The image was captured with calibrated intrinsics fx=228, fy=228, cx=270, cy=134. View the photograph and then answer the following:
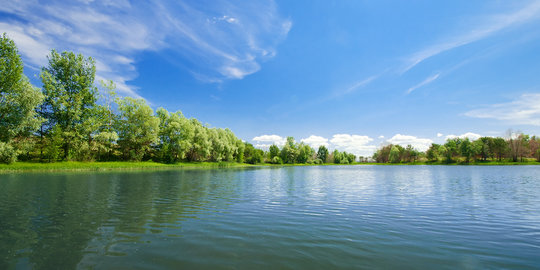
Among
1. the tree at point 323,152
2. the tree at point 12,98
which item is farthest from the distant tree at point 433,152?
the tree at point 12,98

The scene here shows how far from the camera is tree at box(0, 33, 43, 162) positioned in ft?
143

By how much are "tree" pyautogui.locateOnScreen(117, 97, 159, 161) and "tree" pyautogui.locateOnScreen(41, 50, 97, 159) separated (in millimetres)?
10581

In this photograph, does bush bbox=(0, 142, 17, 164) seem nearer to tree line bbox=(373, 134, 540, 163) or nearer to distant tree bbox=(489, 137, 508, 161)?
tree line bbox=(373, 134, 540, 163)

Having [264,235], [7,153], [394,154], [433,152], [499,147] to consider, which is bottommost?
[264,235]

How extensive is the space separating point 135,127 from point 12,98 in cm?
2967

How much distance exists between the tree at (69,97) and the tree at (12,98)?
10744 millimetres

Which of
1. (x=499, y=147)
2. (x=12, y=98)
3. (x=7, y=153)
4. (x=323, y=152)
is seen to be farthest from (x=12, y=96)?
(x=499, y=147)

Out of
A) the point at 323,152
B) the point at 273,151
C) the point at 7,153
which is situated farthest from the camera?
the point at 323,152

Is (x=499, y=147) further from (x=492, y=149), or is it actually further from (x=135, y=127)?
(x=135, y=127)

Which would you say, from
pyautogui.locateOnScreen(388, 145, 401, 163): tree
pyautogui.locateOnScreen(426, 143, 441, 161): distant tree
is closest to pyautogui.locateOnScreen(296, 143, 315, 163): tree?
pyautogui.locateOnScreen(388, 145, 401, 163): tree

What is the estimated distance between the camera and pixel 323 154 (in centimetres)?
19450

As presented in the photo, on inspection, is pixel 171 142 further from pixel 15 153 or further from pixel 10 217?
pixel 10 217

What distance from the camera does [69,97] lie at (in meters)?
59.6

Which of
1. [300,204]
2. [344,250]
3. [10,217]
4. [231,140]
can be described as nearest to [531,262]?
[344,250]
